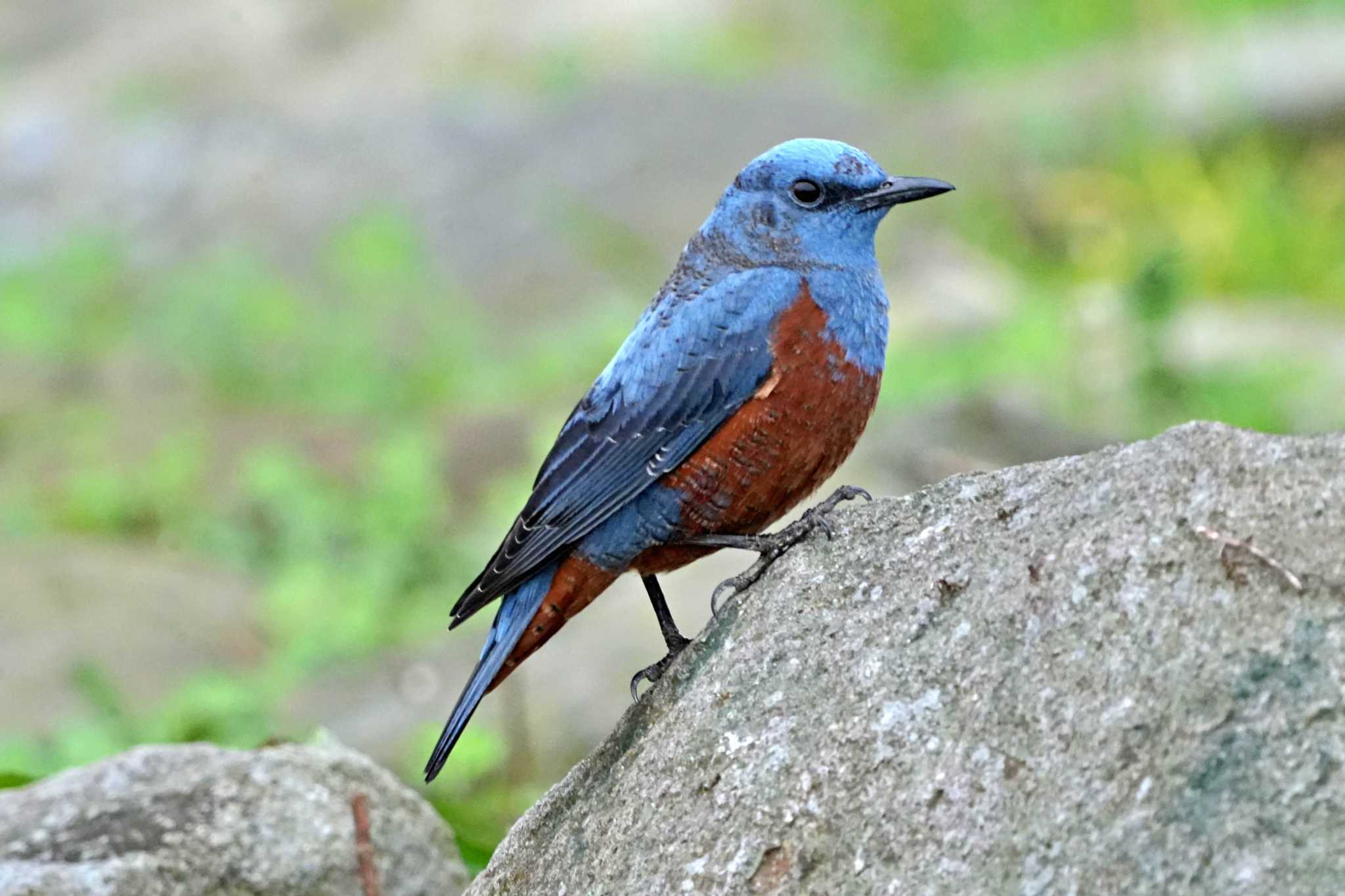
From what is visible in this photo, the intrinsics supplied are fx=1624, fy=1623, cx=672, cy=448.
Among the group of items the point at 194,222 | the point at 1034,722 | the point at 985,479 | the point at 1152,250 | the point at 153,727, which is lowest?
the point at 1034,722

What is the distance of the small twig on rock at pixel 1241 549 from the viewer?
2.03m

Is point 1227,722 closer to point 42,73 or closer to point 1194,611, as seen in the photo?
point 1194,611

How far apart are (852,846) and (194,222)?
35.9 ft

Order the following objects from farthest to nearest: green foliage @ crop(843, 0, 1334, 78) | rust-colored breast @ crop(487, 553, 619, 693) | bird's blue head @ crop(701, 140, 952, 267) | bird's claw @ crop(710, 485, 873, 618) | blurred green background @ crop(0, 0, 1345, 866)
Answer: green foliage @ crop(843, 0, 1334, 78) < blurred green background @ crop(0, 0, 1345, 866) < bird's blue head @ crop(701, 140, 952, 267) < rust-colored breast @ crop(487, 553, 619, 693) < bird's claw @ crop(710, 485, 873, 618)

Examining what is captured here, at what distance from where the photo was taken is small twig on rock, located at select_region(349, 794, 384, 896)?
10.5 ft

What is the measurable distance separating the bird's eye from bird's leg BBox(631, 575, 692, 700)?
85 cm

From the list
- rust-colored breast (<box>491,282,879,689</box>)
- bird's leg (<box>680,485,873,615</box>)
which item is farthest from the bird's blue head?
bird's leg (<box>680,485,873,615</box>)

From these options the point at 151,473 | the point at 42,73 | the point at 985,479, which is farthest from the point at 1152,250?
the point at 42,73

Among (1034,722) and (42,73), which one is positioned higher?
→ (42,73)

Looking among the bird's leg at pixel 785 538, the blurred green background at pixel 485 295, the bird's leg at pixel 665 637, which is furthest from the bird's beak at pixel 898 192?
the blurred green background at pixel 485 295

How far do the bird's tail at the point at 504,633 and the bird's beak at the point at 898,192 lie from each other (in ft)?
3.28

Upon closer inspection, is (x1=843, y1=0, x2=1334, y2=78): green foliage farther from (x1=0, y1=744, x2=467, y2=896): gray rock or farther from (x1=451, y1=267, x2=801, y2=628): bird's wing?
(x1=0, y1=744, x2=467, y2=896): gray rock

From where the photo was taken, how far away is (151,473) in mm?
7656

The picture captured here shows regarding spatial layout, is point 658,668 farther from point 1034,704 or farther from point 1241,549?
point 1241,549
